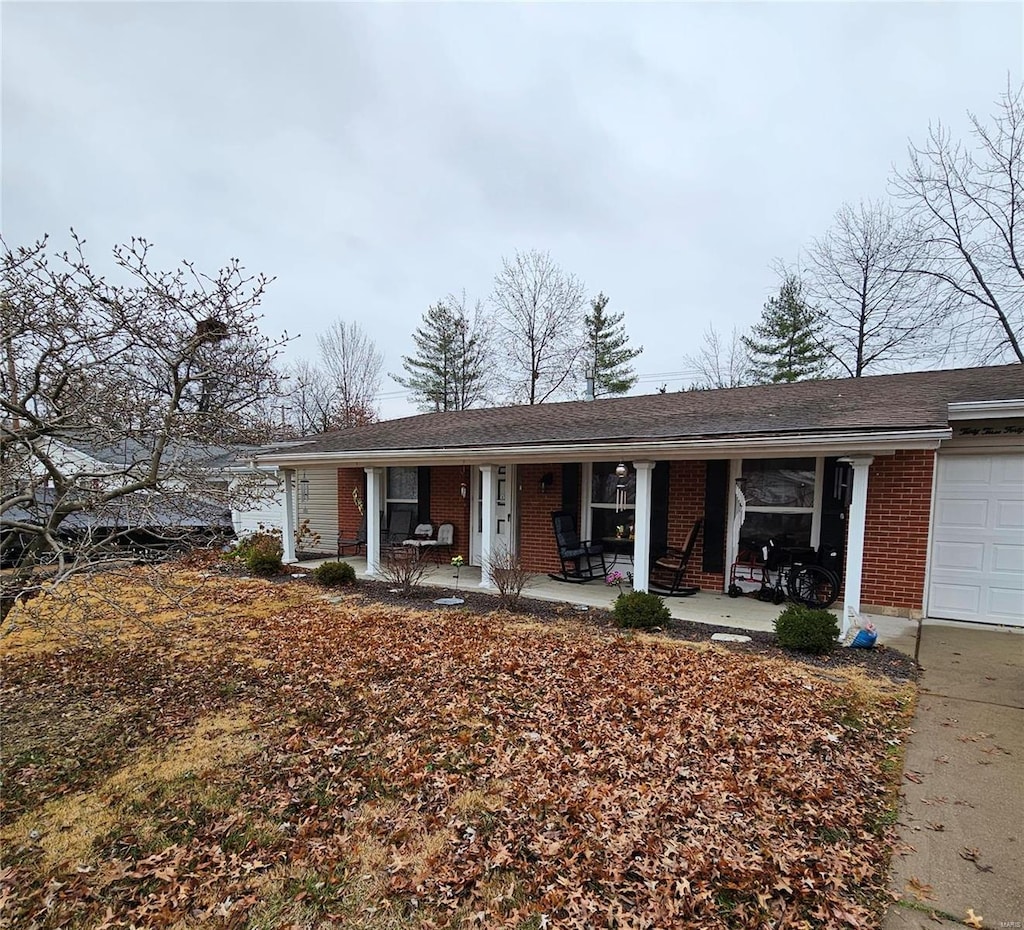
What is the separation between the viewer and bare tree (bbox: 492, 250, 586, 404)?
21.7 m

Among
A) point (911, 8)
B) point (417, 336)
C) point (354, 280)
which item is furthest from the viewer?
point (417, 336)

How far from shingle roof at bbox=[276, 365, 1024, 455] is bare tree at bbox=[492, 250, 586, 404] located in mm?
11206

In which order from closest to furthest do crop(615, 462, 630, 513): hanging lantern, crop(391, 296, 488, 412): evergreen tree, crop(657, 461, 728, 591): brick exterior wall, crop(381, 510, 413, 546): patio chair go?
crop(657, 461, 728, 591): brick exterior wall → crop(615, 462, 630, 513): hanging lantern → crop(381, 510, 413, 546): patio chair → crop(391, 296, 488, 412): evergreen tree

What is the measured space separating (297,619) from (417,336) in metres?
19.2

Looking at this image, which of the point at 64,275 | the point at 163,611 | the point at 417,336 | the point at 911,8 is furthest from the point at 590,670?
the point at 417,336

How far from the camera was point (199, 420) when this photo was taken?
390 centimetres

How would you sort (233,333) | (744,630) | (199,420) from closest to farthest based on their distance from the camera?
(199,420)
(233,333)
(744,630)

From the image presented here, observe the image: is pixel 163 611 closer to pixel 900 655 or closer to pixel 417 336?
pixel 900 655

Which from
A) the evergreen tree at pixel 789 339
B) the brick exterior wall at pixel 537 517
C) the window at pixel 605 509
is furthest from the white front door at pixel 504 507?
the evergreen tree at pixel 789 339

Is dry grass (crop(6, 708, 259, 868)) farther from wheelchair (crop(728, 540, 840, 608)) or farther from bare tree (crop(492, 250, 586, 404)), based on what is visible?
bare tree (crop(492, 250, 586, 404))

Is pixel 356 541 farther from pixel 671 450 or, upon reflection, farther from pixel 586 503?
pixel 671 450

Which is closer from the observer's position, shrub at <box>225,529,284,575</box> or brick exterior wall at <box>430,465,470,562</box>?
shrub at <box>225,529,284,575</box>

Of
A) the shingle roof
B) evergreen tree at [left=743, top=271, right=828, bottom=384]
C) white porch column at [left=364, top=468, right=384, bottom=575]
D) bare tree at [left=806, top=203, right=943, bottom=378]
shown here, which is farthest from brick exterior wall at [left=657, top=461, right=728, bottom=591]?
evergreen tree at [left=743, top=271, right=828, bottom=384]

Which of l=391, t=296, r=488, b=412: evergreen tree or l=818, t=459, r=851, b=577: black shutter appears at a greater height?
l=391, t=296, r=488, b=412: evergreen tree
